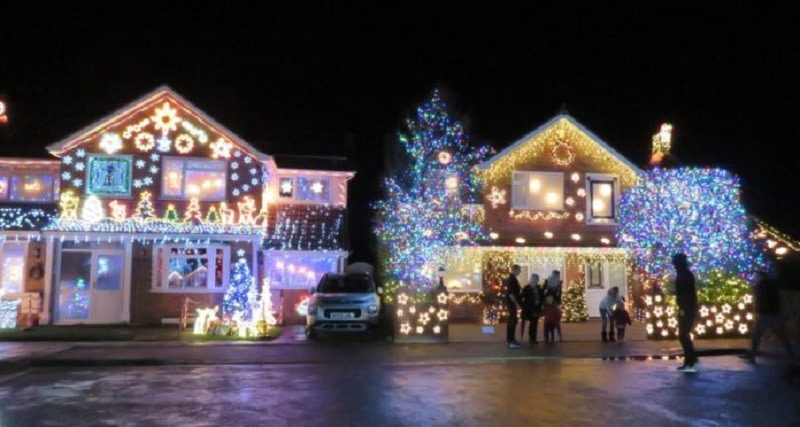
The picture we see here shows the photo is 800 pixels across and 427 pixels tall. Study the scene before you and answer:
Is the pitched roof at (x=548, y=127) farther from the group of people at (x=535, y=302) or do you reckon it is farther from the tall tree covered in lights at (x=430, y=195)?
the group of people at (x=535, y=302)

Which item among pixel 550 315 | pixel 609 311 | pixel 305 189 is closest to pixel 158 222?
pixel 305 189

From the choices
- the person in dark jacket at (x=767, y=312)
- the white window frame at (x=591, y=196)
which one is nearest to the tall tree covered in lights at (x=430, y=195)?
the white window frame at (x=591, y=196)

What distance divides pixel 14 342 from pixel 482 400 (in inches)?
503

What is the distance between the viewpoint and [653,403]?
9.03 metres

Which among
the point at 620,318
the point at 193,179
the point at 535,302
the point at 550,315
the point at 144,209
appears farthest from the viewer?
the point at 193,179

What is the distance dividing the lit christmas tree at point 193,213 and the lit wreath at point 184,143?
4.97 ft

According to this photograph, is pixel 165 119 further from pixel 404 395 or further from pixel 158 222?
pixel 404 395

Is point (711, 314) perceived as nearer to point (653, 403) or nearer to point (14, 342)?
point (653, 403)

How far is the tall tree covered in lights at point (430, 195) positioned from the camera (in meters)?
22.9

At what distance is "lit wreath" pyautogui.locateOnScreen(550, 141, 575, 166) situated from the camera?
25.1 metres

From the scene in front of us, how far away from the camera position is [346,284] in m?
18.6

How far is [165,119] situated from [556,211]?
13191mm

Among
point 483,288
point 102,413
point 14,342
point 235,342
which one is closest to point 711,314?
point 483,288

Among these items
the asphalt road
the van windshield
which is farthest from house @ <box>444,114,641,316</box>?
the asphalt road
